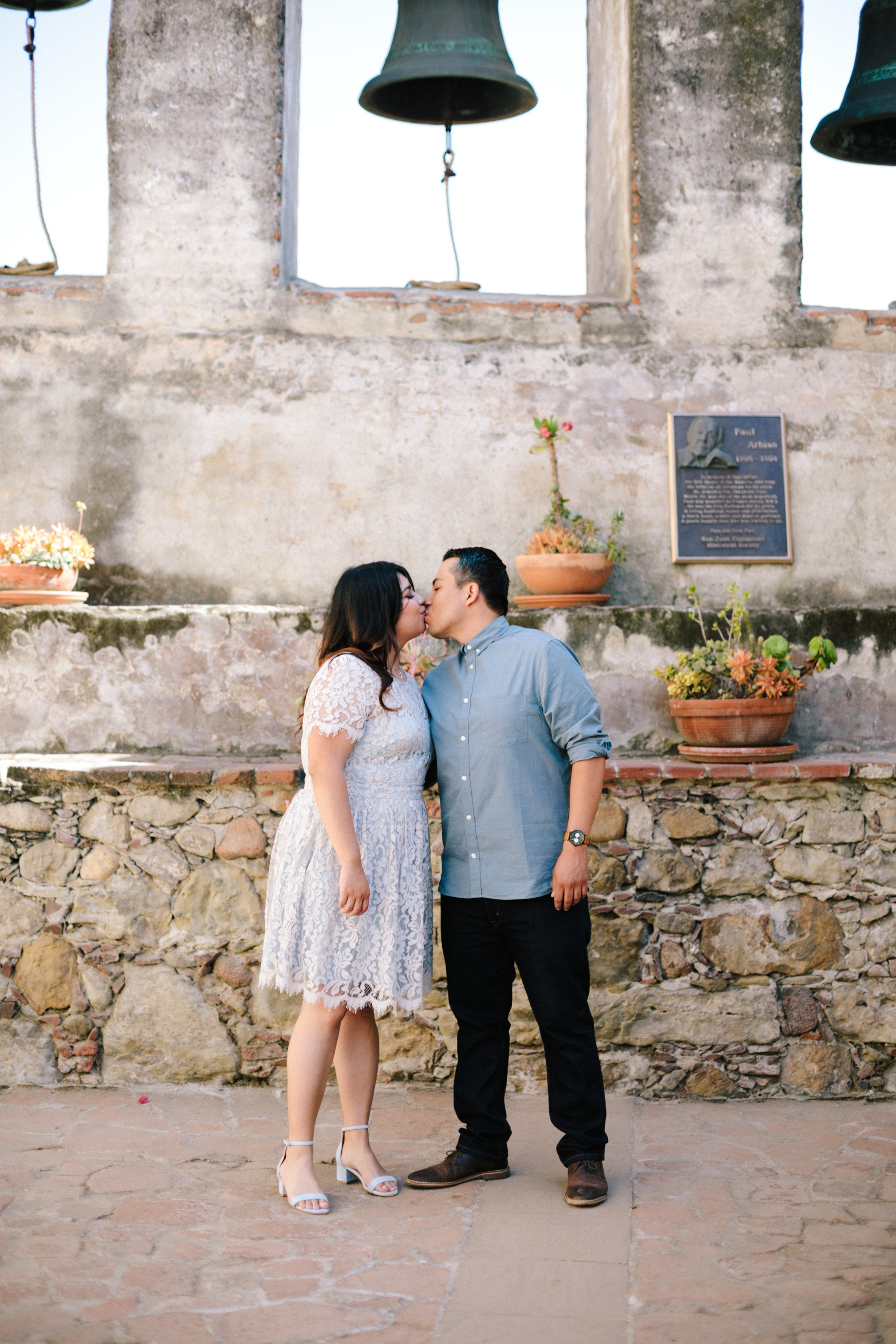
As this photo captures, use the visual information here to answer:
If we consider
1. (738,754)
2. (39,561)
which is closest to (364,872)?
(738,754)

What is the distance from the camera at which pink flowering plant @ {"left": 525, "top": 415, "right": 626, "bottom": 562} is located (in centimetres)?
549

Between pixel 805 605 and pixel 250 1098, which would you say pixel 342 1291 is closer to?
pixel 250 1098

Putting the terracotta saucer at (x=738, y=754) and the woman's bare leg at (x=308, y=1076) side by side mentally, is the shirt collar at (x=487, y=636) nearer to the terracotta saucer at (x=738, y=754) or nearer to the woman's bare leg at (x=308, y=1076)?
the woman's bare leg at (x=308, y=1076)

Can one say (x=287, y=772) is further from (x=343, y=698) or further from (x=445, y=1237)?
(x=445, y=1237)

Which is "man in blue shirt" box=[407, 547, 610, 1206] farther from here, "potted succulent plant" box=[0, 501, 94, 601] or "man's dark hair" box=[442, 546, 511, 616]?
"potted succulent plant" box=[0, 501, 94, 601]

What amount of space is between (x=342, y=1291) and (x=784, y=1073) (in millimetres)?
2243

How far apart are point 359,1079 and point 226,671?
2392 millimetres

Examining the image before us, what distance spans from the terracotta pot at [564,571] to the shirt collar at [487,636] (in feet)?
6.50

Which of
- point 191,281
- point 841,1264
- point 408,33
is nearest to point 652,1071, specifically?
point 841,1264

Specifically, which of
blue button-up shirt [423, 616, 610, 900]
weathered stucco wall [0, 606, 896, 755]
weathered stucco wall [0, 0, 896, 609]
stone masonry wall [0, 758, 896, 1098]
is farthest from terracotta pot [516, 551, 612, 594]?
blue button-up shirt [423, 616, 610, 900]

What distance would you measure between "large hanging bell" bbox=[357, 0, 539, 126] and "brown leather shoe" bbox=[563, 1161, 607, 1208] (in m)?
4.82

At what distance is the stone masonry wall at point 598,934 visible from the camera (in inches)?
176

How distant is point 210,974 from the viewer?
4.55 m

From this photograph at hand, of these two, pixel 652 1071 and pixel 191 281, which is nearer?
pixel 652 1071
